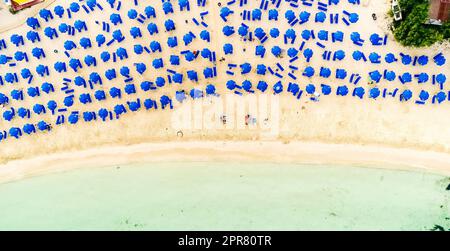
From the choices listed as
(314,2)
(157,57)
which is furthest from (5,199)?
(314,2)

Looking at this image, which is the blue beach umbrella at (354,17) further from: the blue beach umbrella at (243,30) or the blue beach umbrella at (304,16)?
the blue beach umbrella at (243,30)

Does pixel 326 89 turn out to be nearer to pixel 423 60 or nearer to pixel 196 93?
pixel 423 60

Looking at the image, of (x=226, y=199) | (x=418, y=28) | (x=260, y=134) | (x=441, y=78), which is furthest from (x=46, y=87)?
(x=441, y=78)

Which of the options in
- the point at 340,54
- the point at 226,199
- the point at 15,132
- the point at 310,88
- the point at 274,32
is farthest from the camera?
the point at 15,132

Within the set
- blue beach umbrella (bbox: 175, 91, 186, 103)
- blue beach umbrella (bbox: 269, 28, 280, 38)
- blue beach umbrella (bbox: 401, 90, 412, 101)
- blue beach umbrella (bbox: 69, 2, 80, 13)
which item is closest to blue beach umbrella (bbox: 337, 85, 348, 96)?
blue beach umbrella (bbox: 401, 90, 412, 101)

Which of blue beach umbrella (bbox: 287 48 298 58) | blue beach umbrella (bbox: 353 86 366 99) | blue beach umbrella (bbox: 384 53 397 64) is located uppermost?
blue beach umbrella (bbox: 287 48 298 58)

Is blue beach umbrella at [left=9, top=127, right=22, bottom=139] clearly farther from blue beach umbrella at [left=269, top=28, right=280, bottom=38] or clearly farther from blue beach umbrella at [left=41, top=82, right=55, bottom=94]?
blue beach umbrella at [left=269, top=28, right=280, bottom=38]

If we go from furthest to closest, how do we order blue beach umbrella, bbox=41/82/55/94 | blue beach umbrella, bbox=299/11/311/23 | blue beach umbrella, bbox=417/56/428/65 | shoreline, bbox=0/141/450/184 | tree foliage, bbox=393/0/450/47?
blue beach umbrella, bbox=41/82/55/94 → shoreline, bbox=0/141/450/184 → blue beach umbrella, bbox=299/11/311/23 → blue beach umbrella, bbox=417/56/428/65 → tree foliage, bbox=393/0/450/47
